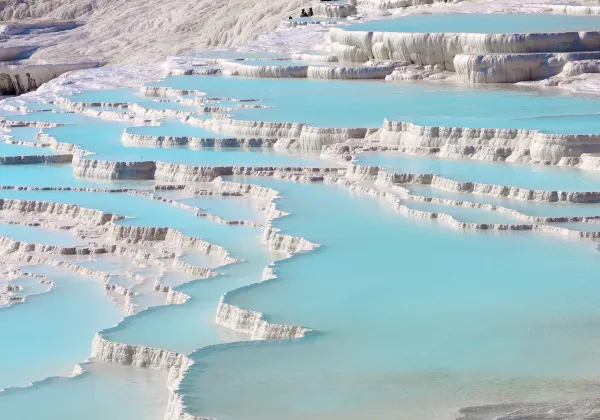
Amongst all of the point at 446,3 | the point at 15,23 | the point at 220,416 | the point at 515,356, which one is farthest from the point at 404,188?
the point at 15,23

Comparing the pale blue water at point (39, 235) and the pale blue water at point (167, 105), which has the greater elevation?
the pale blue water at point (167, 105)

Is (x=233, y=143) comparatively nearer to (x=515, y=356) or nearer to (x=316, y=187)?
(x=316, y=187)

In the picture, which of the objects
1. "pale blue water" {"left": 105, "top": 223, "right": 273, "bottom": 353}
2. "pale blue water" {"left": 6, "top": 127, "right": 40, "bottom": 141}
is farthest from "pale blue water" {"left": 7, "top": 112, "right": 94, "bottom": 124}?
"pale blue water" {"left": 105, "top": 223, "right": 273, "bottom": 353}

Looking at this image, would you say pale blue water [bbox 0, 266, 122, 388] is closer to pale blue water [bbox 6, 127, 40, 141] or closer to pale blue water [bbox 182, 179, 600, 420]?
pale blue water [bbox 182, 179, 600, 420]

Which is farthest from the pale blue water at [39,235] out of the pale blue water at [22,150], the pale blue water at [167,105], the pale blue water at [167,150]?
the pale blue water at [167,105]

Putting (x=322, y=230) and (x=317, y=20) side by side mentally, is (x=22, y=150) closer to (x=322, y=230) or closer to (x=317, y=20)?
(x=322, y=230)

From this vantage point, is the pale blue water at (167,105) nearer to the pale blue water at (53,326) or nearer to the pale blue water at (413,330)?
the pale blue water at (53,326)
